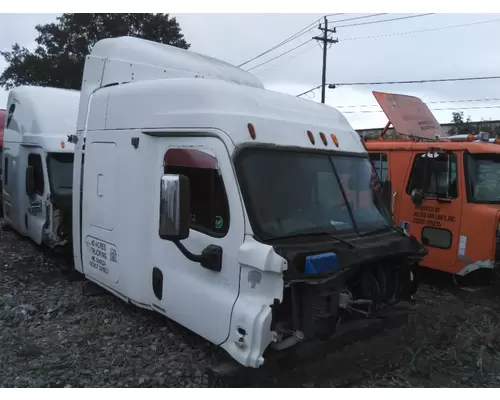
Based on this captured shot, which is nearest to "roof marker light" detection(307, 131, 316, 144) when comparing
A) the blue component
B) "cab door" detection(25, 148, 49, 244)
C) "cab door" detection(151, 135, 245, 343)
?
"cab door" detection(151, 135, 245, 343)

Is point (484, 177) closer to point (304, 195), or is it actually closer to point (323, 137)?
point (323, 137)

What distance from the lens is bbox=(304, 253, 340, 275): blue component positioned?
3.47 metres

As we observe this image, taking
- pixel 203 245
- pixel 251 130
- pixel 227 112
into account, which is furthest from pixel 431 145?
pixel 203 245

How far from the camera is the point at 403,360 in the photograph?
174 inches

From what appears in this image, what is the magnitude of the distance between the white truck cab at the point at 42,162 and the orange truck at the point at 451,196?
501 centimetres

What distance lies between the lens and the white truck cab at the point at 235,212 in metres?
3.56

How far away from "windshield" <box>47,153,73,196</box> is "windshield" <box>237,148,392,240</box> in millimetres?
4825

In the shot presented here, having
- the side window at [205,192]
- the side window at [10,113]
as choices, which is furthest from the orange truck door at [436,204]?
the side window at [10,113]

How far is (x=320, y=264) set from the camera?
11.4 ft

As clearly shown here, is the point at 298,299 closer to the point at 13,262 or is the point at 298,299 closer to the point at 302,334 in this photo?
the point at 302,334

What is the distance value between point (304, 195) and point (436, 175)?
11.6 feet

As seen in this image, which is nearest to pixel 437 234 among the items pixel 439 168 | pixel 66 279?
pixel 439 168

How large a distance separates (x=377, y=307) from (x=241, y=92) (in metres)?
2.17

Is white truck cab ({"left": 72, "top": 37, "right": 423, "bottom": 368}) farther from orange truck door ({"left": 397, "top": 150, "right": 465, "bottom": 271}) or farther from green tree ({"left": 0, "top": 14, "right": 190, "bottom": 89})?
green tree ({"left": 0, "top": 14, "right": 190, "bottom": 89})
